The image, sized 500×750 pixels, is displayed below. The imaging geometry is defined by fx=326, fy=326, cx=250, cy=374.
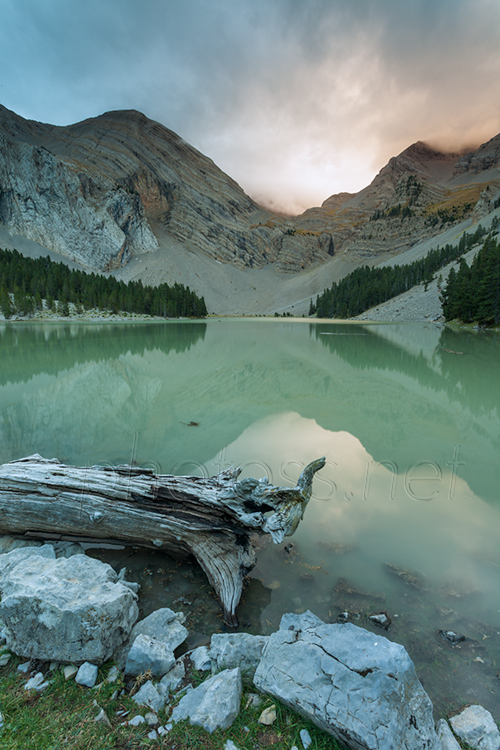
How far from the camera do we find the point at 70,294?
9006cm

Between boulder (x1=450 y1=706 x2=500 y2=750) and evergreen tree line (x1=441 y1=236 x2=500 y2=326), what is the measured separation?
2295 inches

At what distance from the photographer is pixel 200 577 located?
456cm

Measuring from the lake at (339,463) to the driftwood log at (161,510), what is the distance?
35 cm

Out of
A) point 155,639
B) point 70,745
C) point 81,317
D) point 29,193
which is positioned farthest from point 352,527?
point 29,193

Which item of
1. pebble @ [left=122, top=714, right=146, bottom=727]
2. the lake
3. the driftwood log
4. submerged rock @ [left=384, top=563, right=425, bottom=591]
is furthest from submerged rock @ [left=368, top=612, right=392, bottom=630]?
pebble @ [left=122, top=714, right=146, bottom=727]

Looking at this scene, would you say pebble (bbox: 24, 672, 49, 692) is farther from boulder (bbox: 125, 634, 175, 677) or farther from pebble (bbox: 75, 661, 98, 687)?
boulder (bbox: 125, 634, 175, 677)

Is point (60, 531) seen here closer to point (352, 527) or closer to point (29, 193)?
point (352, 527)

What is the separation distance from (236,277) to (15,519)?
188602mm

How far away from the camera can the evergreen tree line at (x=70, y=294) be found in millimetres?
79562

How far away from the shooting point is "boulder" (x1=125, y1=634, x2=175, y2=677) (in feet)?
9.95

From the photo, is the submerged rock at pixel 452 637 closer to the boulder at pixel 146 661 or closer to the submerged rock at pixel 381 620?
the submerged rock at pixel 381 620

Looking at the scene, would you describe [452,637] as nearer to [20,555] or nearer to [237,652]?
[237,652]

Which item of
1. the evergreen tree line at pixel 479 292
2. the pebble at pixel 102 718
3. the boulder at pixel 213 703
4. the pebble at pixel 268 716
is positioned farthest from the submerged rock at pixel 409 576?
the evergreen tree line at pixel 479 292

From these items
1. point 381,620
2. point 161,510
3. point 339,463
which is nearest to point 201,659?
point 161,510
